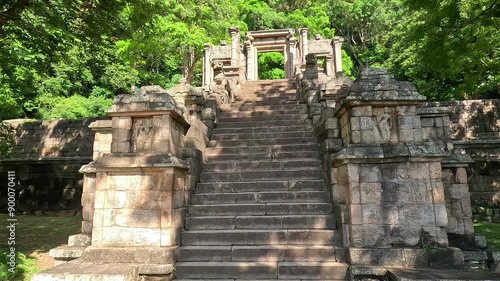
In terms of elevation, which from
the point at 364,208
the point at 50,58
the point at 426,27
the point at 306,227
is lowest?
the point at 306,227

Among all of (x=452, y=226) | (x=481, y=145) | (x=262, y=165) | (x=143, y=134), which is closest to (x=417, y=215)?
(x=452, y=226)

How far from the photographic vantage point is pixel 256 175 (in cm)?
657

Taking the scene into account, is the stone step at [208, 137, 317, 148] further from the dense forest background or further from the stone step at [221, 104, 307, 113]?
the stone step at [221, 104, 307, 113]

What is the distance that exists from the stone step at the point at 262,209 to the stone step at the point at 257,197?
204 mm

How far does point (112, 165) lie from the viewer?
15.6 feet

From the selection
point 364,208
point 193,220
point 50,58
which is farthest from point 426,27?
point 50,58

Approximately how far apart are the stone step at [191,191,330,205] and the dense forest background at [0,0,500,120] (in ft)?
8.60

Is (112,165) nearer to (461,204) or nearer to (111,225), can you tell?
(111,225)

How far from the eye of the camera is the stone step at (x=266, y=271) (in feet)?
14.4

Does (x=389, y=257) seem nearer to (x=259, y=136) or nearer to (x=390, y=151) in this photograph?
(x=390, y=151)

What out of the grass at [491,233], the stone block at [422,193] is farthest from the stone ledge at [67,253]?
the grass at [491,233]

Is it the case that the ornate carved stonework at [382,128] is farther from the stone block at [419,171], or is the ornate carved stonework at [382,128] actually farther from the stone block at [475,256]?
the stone block at [475,256]

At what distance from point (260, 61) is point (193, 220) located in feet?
65.5

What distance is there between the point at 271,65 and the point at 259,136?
17.7 meters
